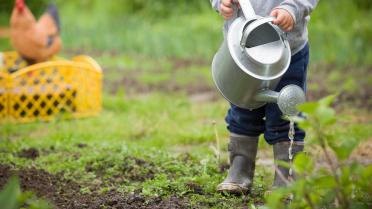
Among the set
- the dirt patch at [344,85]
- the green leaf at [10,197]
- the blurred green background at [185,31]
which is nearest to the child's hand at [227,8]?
the green leaf at [10,197]

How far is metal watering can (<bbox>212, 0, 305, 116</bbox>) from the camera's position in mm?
2178

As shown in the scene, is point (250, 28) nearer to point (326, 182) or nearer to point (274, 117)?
point (274, 117)

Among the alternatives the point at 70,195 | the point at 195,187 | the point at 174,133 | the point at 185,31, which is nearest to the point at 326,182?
the point at 195,187

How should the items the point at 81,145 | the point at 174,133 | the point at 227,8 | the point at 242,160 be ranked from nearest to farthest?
the point at 227,8 < the point at 242,160 < the point at 81,145 < the point at 174,133

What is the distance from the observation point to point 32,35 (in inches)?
186

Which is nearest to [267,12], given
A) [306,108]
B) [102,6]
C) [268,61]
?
[268,61]

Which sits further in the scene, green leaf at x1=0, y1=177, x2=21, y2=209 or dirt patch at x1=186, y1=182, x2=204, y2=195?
dirt patch at x1=186, y1=182, x2=204, y2=195

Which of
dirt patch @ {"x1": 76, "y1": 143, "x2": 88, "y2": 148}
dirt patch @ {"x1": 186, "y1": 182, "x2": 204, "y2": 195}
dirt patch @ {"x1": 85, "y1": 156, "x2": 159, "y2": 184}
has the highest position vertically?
dirt patch @ {"x1": 186, "y1": 182, "x2": 204, "y2": 195}

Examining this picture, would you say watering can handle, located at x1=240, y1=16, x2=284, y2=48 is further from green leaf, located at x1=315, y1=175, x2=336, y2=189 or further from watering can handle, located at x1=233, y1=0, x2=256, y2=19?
green leaf, located at x1=315, y1=175, x2=336, y2=189

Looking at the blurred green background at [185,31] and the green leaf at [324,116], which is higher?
the green leaf at [324,116]

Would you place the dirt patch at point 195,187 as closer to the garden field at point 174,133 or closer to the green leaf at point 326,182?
the garden field at point 174,133

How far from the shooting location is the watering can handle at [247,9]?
7.46ft

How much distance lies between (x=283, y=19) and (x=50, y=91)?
2623mm

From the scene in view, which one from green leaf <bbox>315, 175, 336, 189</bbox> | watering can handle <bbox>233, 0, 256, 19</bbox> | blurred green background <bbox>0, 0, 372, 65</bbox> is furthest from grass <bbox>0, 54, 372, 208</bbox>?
blurred green background <bbox>0, 0, 372, 65</bbox>
